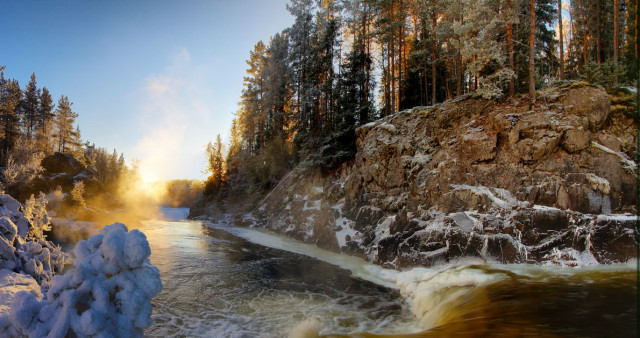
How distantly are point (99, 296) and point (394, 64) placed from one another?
1156 inches

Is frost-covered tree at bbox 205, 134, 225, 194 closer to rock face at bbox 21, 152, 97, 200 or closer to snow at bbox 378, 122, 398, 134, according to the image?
rock face at bbox 21, 152, 97, 200

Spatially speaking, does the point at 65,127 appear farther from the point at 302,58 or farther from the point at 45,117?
the point at 302,58

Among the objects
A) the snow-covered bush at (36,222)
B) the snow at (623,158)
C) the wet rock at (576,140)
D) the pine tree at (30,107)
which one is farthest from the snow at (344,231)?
the pine tree at (30,107)

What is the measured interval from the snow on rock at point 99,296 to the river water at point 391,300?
10.3 feet

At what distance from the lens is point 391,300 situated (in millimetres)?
9836

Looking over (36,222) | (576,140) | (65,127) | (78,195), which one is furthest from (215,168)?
(576,140)

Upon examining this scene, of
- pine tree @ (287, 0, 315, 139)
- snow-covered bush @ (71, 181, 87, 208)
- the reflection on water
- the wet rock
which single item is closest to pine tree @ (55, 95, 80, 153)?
snow-covered bush @ (71, 181, 87, 208)

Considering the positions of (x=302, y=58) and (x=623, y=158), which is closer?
(x=623, y=158)

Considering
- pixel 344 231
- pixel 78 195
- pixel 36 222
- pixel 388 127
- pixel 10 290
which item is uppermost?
pixel 388 127

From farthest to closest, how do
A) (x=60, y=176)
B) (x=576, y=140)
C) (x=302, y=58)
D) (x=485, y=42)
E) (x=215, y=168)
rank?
1. (x=215, y=168)
2. (x=302, y=58)
3. (x=60, y=176)
4. (x=485, y=42)
5. (x=576, y=140)

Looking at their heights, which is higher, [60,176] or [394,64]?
[394,64]

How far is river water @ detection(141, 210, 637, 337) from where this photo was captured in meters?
5.39

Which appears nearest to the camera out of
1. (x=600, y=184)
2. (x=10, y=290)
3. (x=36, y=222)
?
(x=10, y=290)

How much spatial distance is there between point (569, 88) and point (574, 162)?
3761mm
